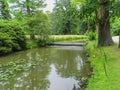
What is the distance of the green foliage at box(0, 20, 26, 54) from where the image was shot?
19.6 metres

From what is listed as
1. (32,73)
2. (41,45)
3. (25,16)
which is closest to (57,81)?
(32,73)

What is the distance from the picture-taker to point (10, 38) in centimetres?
2070

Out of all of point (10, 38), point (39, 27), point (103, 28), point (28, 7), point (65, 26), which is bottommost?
point (65, 26)

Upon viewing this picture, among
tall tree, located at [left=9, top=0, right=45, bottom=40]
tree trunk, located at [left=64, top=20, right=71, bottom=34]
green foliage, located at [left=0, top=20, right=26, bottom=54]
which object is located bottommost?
tree trunk, located at [left=64, top=20, right=71, bottom=34]

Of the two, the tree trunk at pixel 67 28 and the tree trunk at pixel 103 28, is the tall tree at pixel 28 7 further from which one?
the tree trunk at pixel 67 28

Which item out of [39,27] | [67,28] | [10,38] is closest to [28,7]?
[39,27]

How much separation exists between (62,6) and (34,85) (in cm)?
4427

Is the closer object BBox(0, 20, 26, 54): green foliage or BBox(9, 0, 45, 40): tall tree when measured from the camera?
BBox(0, 20, 26, 54): green foliage

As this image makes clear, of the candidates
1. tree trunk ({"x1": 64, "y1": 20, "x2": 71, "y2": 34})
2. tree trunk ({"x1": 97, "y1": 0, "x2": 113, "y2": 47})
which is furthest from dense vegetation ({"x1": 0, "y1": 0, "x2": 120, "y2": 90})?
tree trunk ({"x1": 64, "y1": 20, "x2": 71, "y2": 34})

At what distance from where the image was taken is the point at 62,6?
51750mm

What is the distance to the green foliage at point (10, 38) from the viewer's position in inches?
772

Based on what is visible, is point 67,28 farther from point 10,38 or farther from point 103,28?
point 103,28

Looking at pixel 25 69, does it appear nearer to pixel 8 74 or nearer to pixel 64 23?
pixel 8 74

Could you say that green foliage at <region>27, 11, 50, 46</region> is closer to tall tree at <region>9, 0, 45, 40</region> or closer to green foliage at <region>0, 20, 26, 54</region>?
tall tree at <region>9, 0, 45, 40</region>
